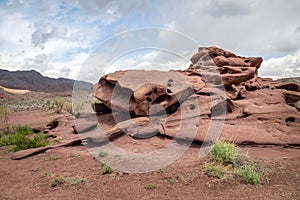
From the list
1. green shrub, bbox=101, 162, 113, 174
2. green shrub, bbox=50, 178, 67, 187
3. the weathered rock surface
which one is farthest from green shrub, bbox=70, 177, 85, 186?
the weathered rock surface

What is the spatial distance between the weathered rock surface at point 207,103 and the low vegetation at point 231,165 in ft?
7.64

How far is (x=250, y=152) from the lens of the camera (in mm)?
9805

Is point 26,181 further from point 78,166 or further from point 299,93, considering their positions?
point 299,93

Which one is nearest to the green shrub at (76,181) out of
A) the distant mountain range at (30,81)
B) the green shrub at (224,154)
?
the green shrub at (224,154)

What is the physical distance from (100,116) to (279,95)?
32.2 ft

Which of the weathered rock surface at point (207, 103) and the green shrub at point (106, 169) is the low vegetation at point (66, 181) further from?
the weathered rock surface at point (207, 103)

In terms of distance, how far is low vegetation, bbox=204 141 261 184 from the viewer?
23.3 ft

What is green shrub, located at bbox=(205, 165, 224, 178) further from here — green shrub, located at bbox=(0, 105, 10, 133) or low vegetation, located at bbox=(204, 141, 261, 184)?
green shrub, located at bbox=(0, 105, 10, 133)

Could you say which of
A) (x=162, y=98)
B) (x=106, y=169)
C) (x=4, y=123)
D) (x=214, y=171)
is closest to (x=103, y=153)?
(x=106, y=169)

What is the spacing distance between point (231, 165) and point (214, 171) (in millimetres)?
704

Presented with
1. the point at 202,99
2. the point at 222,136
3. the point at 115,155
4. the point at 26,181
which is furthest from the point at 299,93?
the point at 26,181

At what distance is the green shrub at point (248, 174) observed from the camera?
6.93 meters

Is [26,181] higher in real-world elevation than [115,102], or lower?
lower

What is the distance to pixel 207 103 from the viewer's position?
1320cm
